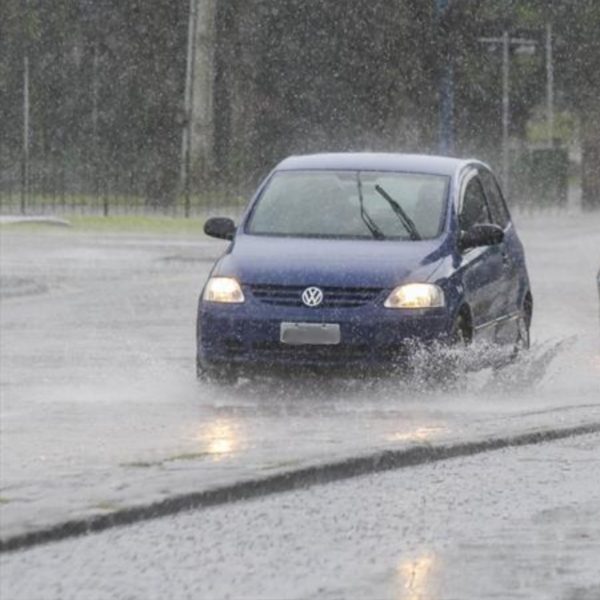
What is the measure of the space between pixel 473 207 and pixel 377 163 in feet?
2.37

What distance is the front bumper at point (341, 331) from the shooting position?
49.0 ft

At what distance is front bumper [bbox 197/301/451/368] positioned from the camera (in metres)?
14.9

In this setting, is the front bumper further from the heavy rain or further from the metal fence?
the metal fence

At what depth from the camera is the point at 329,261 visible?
50.0 feet

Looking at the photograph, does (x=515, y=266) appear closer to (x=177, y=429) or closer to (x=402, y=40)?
(x=177, y=429)

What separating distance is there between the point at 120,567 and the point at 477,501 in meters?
2.25

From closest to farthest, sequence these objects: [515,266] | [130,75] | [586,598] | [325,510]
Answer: [586,598], [325,510], [515,266], [130,75]

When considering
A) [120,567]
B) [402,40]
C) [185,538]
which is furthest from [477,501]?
[402,40]

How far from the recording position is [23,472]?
10773 mm

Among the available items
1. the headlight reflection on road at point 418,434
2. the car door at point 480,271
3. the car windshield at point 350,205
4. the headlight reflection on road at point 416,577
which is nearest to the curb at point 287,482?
the headlight reflection on road at point 418,434

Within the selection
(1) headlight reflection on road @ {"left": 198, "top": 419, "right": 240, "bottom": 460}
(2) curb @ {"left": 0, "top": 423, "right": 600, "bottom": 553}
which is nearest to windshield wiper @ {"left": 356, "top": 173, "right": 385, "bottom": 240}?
(1) headlight reflection on road @ {"left": 198, "top": 419, "right": 240, "bottom": 460}

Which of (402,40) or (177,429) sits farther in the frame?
(402,40)

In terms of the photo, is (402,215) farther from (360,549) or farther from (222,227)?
(360,549)

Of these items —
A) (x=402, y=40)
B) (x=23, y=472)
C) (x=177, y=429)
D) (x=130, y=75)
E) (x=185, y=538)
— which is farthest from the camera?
(x=130, y=75)
